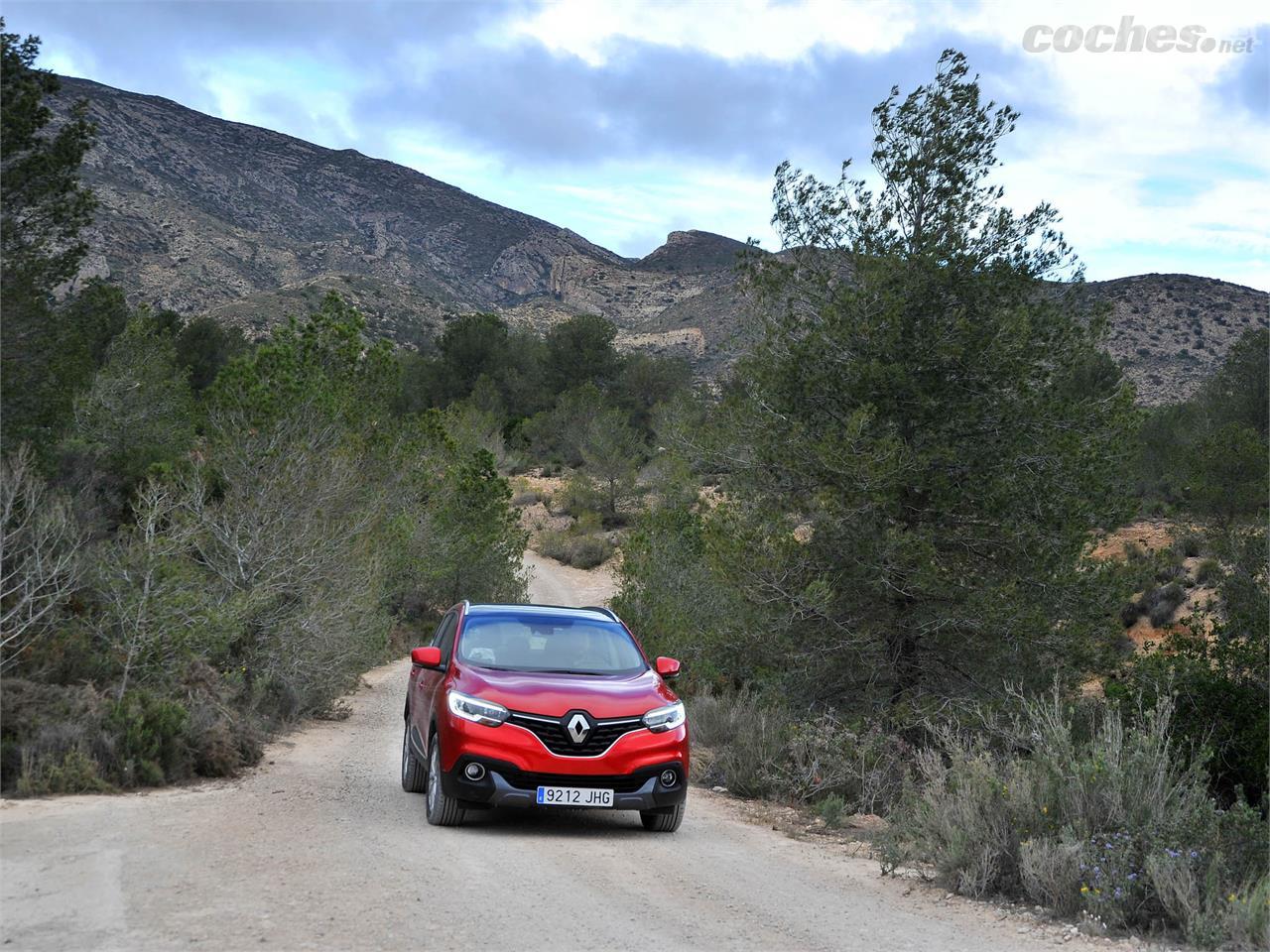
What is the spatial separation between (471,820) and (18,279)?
1361 centimetres

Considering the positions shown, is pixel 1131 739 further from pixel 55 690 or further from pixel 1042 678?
pixel 55 690

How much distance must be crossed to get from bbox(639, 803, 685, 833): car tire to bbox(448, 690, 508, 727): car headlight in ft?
5.17

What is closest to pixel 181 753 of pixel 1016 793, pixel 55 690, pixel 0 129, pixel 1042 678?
pixel 55 690

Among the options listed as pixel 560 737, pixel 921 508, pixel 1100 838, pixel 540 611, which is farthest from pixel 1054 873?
pixel 921 508

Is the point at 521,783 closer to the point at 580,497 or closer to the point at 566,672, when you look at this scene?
the point at 566,672

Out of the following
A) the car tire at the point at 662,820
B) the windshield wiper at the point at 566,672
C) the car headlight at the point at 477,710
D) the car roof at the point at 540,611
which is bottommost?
the car tire at the point at 662,820

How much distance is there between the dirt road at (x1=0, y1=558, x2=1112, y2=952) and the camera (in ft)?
19.3

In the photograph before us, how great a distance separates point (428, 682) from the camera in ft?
33.0

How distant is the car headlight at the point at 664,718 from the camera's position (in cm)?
893

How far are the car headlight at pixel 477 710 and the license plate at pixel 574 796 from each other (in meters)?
0.62

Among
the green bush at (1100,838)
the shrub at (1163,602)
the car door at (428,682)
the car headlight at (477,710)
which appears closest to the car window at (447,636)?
the car door at (428,682)

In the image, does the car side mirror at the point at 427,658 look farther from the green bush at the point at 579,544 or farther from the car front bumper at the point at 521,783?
the green bush at the point at 579,544

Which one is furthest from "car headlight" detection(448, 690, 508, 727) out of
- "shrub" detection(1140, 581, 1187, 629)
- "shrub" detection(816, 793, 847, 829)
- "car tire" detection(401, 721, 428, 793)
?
"shrub" detection(1140, 581, 1187, 629)

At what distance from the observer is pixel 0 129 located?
17.7m
